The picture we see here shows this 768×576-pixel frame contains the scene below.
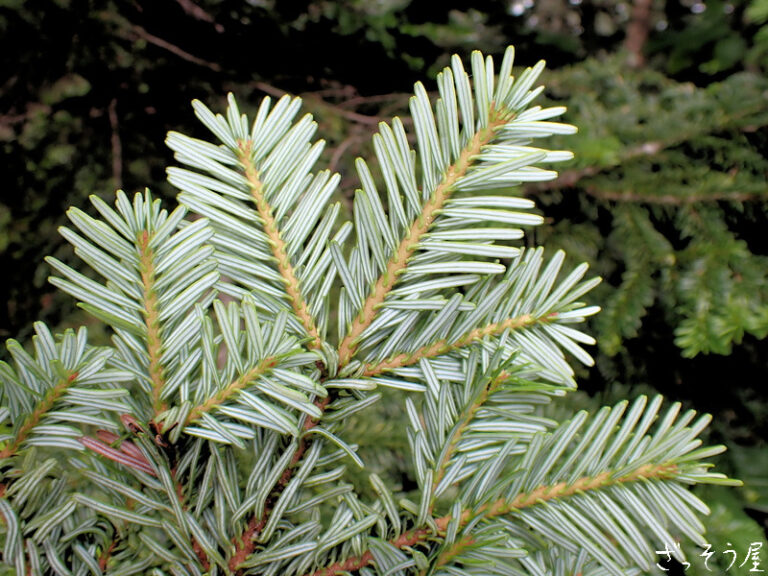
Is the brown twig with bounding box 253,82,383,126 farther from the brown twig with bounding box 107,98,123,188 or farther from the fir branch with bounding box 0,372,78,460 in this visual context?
the fir branch with bounding box 0,372,78,460

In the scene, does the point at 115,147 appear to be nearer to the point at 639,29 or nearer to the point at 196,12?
the point at 196,12

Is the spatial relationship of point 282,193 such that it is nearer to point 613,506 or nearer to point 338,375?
point 338,375

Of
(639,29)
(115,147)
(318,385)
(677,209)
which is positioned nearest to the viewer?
(318,385)

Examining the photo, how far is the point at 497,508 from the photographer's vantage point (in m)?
0.29

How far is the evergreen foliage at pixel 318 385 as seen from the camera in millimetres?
259

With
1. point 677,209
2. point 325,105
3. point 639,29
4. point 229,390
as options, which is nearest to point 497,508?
point 229,390

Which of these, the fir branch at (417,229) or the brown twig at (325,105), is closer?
the fir branch at (417,229)

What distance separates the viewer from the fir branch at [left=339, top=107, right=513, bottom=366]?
0.96 ft

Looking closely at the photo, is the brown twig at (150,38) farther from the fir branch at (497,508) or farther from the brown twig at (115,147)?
the fir branch at (497,508)

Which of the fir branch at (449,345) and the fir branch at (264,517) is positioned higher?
the fir branch at (449,345)

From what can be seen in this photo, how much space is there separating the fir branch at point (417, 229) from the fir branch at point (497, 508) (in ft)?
0.34

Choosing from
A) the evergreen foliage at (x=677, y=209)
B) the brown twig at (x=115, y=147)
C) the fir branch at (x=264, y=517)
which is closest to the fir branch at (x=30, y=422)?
the fir branch at (x=264, y=517)

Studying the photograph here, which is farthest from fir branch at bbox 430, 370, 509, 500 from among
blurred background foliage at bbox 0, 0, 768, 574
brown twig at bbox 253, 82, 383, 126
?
brown twig at bbox 253, 82, 383, 126

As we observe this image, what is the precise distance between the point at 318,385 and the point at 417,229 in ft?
0.34
